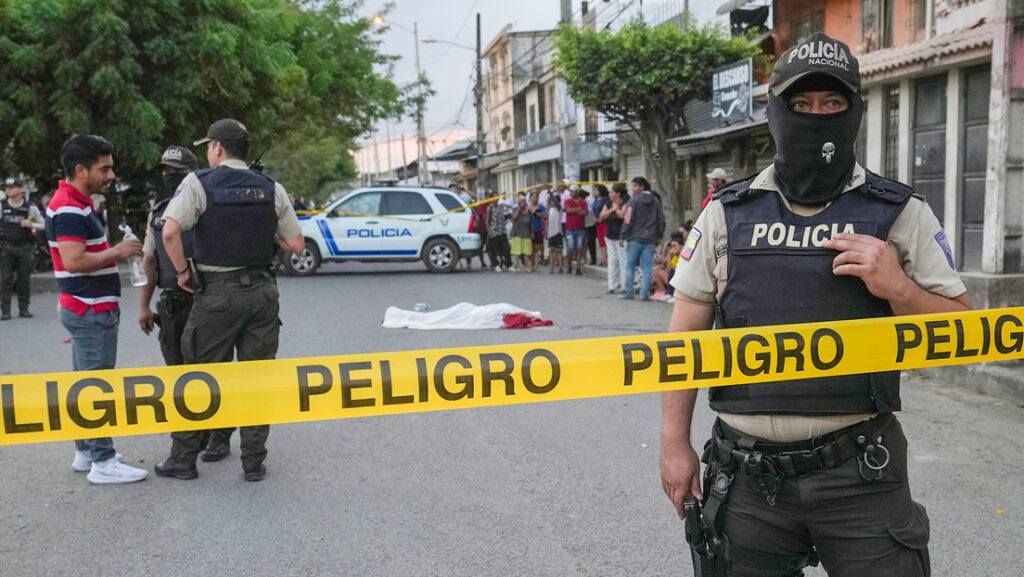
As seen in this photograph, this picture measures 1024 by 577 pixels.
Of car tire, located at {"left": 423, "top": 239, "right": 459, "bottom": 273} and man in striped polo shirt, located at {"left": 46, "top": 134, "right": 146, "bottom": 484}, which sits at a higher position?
man in striped polo shirt, located at {"left": 46, "top": 134, "right": 146, "bottom": 484}

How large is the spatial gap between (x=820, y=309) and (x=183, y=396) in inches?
64.0

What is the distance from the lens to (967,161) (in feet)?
33.8

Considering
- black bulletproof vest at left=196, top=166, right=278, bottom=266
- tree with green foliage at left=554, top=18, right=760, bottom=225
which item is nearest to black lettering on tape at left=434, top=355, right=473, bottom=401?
black bulletproof vest at left=196, top=166, right=278, bottom=266

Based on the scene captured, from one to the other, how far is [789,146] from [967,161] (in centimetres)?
921

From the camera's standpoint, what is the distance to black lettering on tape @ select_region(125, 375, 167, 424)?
96.9 inches

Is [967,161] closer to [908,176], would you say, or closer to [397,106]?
[908,176]

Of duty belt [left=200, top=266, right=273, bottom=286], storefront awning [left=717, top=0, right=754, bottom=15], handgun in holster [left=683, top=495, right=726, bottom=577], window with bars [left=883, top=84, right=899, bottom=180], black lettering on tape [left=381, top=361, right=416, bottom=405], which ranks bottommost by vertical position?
handgun in holster [left=683, top=495, right=726, bottom=577]

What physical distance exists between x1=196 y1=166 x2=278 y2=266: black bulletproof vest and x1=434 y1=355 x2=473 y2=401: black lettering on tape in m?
2.77

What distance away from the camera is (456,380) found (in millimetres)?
2531

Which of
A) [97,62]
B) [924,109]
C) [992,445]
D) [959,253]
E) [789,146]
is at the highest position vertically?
[97,62]

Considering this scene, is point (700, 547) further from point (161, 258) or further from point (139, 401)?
point (161, 258)

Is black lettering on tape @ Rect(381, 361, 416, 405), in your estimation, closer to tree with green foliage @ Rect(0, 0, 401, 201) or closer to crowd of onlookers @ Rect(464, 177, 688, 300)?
crowd of onlookers @ Rect(464, 177, 688, 300)

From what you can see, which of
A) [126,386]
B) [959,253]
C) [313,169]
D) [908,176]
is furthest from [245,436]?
[313,169]

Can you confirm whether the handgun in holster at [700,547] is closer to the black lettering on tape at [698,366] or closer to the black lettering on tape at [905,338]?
the black lettering on tape at [698,366]
